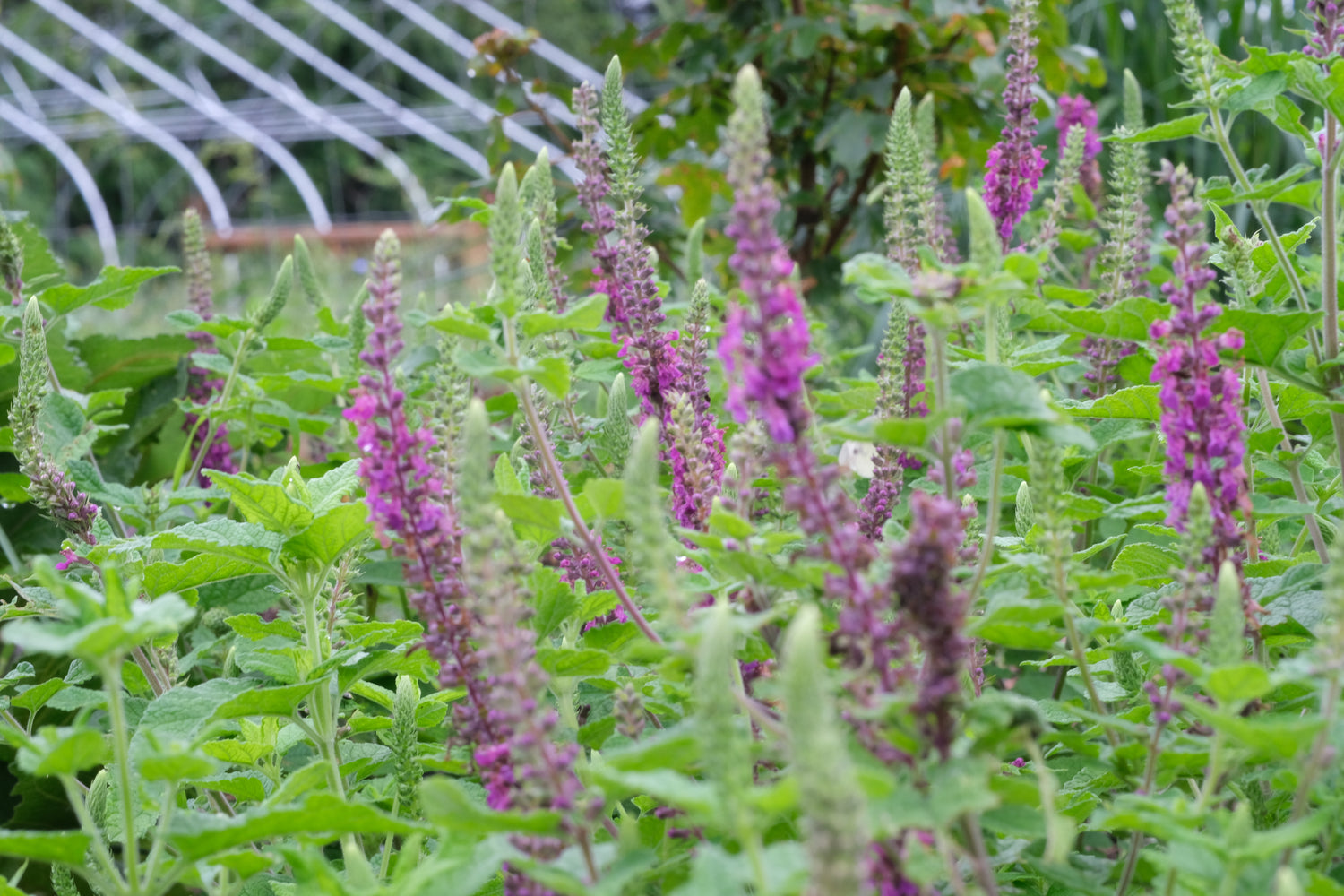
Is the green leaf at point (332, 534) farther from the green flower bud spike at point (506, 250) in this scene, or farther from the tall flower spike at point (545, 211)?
the tall flower spike at point (545, 211)

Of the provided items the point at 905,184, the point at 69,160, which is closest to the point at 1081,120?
the point at 905,184

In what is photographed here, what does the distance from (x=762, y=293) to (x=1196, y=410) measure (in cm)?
61

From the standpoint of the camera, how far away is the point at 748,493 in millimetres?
1438

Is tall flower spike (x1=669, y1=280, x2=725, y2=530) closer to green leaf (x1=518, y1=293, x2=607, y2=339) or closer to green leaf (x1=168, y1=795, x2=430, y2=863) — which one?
green leaf (x1=518, y1=293, x2=607, y2=339)

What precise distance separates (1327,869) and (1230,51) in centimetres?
454

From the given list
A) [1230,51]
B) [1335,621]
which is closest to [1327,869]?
[1335,621]

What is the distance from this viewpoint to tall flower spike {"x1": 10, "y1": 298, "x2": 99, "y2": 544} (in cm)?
199

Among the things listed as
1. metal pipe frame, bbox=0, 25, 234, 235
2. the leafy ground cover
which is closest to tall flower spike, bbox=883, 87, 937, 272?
the leafy ground cover

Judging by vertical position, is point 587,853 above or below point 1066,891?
above

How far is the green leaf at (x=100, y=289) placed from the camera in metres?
2.54

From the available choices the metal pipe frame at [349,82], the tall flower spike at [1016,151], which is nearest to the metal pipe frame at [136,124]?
the metal pipe frame at [349,82]

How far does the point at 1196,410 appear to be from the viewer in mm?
1393

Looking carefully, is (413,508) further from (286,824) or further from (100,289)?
(100,289)

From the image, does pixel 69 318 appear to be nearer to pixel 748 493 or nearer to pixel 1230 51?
pixel 748 493
